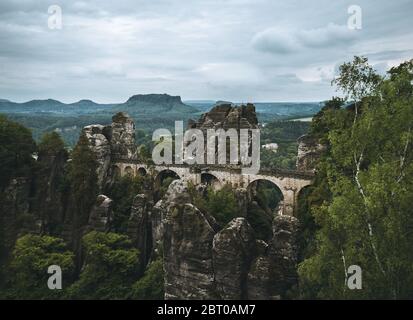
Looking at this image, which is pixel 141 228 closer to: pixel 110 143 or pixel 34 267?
pixel 34 267

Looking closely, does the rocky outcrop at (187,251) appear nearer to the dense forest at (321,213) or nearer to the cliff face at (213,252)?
the cliff face at (213,252)

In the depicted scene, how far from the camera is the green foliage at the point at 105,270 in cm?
3559

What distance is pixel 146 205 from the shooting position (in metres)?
42.0

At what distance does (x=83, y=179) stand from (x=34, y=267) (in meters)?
11.5

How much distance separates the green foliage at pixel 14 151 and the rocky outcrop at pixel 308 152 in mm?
31073

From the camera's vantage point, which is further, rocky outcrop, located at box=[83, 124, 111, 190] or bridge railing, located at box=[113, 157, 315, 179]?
rocky outcrop, located at box=[83, 124, 111, 190]

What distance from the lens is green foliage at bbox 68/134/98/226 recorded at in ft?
142

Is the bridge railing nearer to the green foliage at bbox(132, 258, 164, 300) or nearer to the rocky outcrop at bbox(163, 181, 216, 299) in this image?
the green foliage at bbox(132, 258, 164, 300)

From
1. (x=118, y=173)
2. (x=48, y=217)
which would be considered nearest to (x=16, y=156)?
(x=48, y=217)

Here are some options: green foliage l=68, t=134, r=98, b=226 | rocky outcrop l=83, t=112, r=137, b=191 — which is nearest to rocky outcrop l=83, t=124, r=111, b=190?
rocky outcrop l=83, t=112, r=137, b=191

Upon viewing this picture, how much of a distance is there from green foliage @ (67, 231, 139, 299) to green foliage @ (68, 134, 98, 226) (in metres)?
5.76

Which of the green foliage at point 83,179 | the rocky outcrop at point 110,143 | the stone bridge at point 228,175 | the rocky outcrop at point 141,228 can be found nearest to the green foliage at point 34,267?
the green foliage at point 83,179
